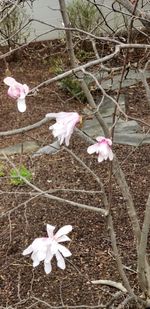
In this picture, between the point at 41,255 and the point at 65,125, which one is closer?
the point at 65,125

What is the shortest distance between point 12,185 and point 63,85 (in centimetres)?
217

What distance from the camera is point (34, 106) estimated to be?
5992 millimetres

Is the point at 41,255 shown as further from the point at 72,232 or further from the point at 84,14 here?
the point at 84,14

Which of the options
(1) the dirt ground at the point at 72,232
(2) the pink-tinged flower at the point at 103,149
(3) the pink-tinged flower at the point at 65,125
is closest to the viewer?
(3) the pink-tinged flower at the point at 65,125

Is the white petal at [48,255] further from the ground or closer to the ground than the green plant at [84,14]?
closer to the ground

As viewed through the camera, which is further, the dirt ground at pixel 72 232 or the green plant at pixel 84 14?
the green plant at pixel 84 14

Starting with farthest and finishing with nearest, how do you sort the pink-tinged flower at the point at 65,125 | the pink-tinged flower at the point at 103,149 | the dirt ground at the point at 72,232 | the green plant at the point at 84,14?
the green plant at the point at 84,14 → the dirt ground at the point at 72,232 → the pink-tinged flower at the point at 103,149 → the pink-tinged flower at the point at 65,125

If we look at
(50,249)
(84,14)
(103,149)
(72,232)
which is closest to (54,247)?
(50,249)

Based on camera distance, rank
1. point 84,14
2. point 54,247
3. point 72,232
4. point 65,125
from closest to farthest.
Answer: point 65,125, point 54,247, point 72,232, point 84,14

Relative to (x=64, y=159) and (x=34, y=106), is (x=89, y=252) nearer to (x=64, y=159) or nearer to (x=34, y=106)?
(x=64, y=159)

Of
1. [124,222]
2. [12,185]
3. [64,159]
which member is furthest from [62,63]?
[124,222]

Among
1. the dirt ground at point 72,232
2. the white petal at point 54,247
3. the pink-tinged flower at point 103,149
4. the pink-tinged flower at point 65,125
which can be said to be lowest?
the dirt ground at point 72,232

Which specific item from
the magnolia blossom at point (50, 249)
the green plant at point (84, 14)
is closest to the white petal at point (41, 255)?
the magnolia blossom at point (50, 249)

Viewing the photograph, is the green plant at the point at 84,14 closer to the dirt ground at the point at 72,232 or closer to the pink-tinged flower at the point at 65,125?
the dirt ground at the point at 72,232
